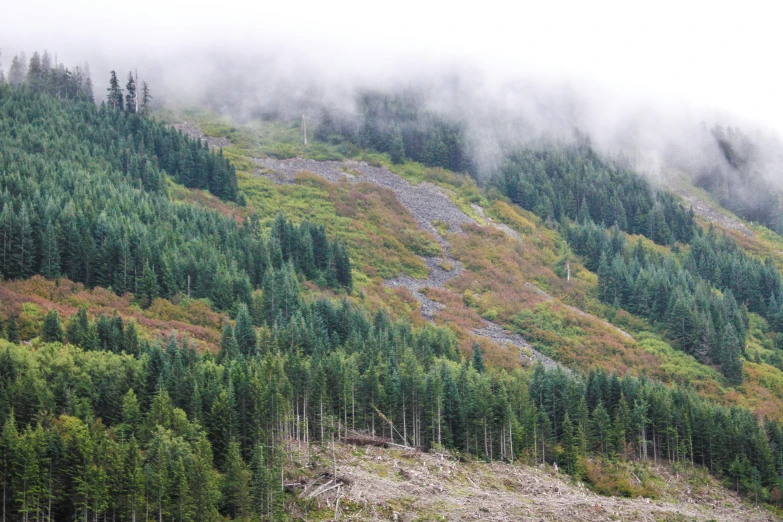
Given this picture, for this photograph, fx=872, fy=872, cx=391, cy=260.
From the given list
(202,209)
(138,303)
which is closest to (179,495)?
(138,303)

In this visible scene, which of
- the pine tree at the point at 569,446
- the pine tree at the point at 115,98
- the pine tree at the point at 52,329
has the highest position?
the pine tree at the point at 115,98

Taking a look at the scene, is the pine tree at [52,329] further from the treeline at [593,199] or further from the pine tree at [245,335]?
the treeline at [593,199]

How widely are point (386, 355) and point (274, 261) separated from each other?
35039 mm

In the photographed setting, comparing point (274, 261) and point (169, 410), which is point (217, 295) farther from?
point (169, 410)

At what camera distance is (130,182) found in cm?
14125

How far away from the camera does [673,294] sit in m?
137

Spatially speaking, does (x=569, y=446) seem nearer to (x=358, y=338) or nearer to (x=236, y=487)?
(x=358, y=338)

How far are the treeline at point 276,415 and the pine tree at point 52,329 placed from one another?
24 centimetres

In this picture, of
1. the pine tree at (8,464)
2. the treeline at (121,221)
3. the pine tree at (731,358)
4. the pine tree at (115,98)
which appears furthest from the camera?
the pine tree at (115,98)

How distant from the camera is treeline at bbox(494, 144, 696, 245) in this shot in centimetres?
18400

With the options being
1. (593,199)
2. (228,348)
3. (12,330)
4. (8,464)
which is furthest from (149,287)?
(593,199)

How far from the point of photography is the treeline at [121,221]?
106 metres

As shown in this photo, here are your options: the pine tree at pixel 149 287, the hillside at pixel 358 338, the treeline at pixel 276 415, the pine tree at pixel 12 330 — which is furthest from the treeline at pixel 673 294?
the pine tree at pixel 12 330

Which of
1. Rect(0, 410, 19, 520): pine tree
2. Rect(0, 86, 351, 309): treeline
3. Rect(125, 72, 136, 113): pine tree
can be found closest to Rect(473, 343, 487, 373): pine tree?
Rect(0, 86, 351, 309): treeline
